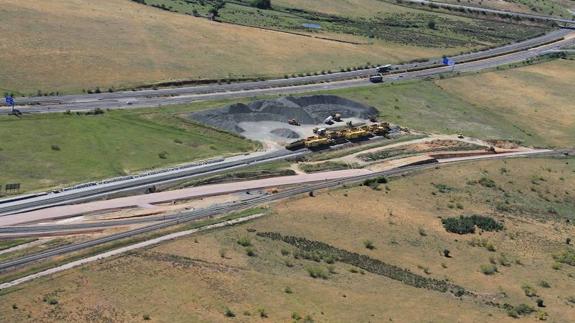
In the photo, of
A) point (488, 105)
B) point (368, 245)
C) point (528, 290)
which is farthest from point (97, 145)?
point (488, 105)

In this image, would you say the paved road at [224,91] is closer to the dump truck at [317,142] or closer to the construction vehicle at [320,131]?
the construction vehicle at [320,131]

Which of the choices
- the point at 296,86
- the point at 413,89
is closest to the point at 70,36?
the point at 296,86

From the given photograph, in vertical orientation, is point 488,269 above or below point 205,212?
above

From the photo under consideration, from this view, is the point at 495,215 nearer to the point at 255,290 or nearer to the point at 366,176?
the point at 366,176

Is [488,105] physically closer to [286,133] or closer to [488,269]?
[286,133]

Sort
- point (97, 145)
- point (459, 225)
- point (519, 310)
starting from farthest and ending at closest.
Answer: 1. point (97, 145)
2. point (459, 225)
3. point (519, 310)

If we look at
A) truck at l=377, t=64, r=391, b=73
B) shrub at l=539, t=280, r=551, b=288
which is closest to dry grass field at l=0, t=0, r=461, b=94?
truck at l=377, t=64, r=391, b=73

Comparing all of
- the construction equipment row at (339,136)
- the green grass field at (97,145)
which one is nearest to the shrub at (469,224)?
the construction equipment row at (339,136)
